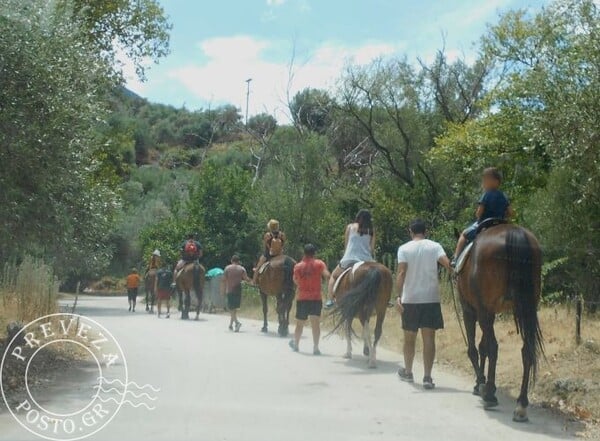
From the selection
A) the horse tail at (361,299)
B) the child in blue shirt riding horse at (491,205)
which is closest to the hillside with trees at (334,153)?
the child in blue shirt riding horse at (491,205)

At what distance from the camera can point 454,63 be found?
35656 millimetres

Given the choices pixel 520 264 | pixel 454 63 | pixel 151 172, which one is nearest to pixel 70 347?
pixel 520 264

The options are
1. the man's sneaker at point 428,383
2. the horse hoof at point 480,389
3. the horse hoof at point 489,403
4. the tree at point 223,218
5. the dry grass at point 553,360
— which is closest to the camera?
the horse hoof at point 489,403

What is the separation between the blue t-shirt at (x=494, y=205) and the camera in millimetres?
10641

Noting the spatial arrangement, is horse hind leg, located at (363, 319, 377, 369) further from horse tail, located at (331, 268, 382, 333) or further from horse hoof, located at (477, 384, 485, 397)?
horse hoof, located at (477, 384, 485, 397)

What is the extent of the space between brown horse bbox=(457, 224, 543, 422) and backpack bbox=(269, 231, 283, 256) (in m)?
10.4

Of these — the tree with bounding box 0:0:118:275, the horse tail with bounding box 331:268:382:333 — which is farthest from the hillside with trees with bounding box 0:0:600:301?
the horse tail with bounding box 331:268:382:333

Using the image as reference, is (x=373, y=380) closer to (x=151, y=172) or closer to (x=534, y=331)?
(x=534, y=331)

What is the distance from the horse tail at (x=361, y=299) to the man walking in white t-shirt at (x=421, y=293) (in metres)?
1.63

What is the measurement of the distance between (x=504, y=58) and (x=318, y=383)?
753 inches

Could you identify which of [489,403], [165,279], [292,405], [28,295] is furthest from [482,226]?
[165,279]

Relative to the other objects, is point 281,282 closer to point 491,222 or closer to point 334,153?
point 491,222

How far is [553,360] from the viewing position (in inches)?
492

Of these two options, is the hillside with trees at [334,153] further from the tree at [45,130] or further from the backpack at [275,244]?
the backpack at [275,244]
